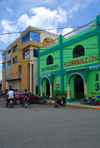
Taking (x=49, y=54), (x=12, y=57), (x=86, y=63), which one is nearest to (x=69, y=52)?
(x=86, y=63)

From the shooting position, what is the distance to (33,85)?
75.0ft

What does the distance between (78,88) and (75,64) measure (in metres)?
2.83

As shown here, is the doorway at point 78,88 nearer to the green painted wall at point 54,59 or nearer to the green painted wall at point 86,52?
the green painted wall at point 86,52

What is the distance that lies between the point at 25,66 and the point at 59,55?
29.2 ft

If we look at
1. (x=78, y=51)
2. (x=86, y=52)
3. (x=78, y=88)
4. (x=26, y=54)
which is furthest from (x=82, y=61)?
(x=26, y=54)

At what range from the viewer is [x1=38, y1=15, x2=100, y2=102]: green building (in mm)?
13242

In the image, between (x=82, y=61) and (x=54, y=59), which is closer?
(x=82, y=61)

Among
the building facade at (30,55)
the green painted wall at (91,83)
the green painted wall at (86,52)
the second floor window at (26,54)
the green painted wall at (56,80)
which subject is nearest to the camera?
the green painted wall at (91,83)

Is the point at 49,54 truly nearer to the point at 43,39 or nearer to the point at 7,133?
the point at 43,39

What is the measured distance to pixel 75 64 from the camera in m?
15.4

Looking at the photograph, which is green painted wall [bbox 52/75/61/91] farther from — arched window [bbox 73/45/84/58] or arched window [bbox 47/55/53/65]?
arched window [bbox 73/45/84/58]

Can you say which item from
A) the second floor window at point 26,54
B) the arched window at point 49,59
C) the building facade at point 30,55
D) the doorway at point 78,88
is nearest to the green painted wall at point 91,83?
the doorway at point 78,88

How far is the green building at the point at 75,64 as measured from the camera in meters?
13.2

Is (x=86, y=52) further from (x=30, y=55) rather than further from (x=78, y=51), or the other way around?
(x=30, y=55)
